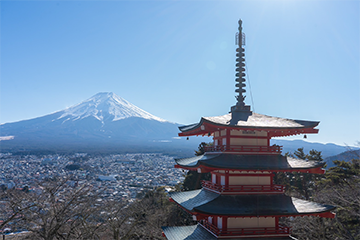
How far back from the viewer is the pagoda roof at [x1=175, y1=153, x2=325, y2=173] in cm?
1038

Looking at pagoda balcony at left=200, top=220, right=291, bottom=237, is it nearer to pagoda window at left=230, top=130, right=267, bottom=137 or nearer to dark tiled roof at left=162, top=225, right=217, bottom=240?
dark tiled roof at left=162, top=225, right=217, bottom=240

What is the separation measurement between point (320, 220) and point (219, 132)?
1092 centimetres

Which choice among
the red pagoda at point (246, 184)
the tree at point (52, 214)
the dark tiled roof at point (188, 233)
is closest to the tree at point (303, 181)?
the dark tiled roof at point (188, 233)

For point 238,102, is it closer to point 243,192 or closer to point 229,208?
point 243,192

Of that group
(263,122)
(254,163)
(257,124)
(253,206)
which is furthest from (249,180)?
(263,122)

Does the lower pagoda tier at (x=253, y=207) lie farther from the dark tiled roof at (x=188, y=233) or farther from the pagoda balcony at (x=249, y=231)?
the dark tiled roof at (x=188, y=233)

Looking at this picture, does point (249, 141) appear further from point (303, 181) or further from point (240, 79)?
point (303, 181)

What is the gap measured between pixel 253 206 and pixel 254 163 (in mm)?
1537

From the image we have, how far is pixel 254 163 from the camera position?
10.8m

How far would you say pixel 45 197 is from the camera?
553 inches

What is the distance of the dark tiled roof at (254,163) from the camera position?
34.2 ft

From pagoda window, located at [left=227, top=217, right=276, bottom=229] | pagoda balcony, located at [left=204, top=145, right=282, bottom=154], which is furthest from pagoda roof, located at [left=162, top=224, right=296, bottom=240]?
pagoda balcony, located at [left=204, top=145, right=282, bottom=154]

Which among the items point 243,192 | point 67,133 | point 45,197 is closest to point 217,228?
point 243,192

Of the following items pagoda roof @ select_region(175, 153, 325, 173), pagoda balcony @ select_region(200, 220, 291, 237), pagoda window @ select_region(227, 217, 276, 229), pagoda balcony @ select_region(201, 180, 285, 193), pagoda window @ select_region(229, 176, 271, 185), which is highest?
pagoda roof @ select_region(175, 153, 325, 173)
